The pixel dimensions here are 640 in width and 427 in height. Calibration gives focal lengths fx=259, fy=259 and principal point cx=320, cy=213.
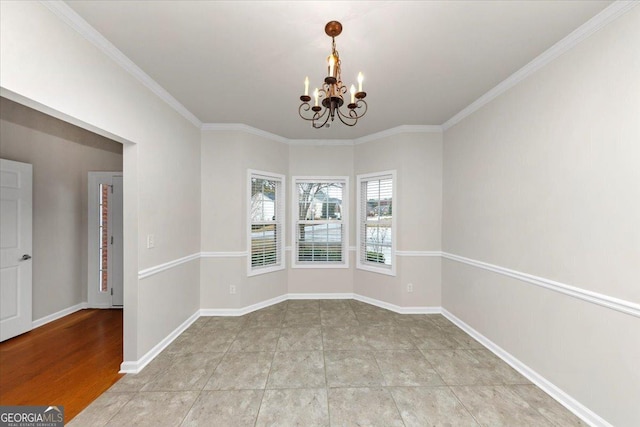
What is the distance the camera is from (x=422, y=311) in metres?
3.80

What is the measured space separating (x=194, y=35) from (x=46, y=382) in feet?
10.1

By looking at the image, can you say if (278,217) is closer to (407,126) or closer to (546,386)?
(407,126)

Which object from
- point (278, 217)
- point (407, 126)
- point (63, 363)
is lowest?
point (63, 363)

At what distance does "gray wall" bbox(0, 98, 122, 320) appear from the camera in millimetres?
3199

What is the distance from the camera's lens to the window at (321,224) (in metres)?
4.52

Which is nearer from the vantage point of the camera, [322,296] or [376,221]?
[376,221]

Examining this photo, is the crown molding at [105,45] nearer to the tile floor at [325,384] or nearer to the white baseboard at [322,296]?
the tile floor at [325,384]

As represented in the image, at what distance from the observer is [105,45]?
2.00 meters

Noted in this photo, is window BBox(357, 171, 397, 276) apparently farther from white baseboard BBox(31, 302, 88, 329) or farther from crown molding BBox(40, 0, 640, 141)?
white baseboard BBox(31, 302, 88, 329)

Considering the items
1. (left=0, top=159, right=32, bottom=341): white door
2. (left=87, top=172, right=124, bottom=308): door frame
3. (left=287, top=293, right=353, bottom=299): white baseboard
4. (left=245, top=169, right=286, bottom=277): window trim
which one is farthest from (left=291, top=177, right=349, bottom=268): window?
(left=0, top=159, right=32, bottom=341): white door

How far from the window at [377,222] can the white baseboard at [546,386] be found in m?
1.45

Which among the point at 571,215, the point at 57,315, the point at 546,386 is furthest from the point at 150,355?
the point at 571,215

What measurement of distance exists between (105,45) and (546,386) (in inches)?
174

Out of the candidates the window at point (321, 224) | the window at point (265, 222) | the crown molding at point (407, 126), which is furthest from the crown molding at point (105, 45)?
the window at point (321, 224)
